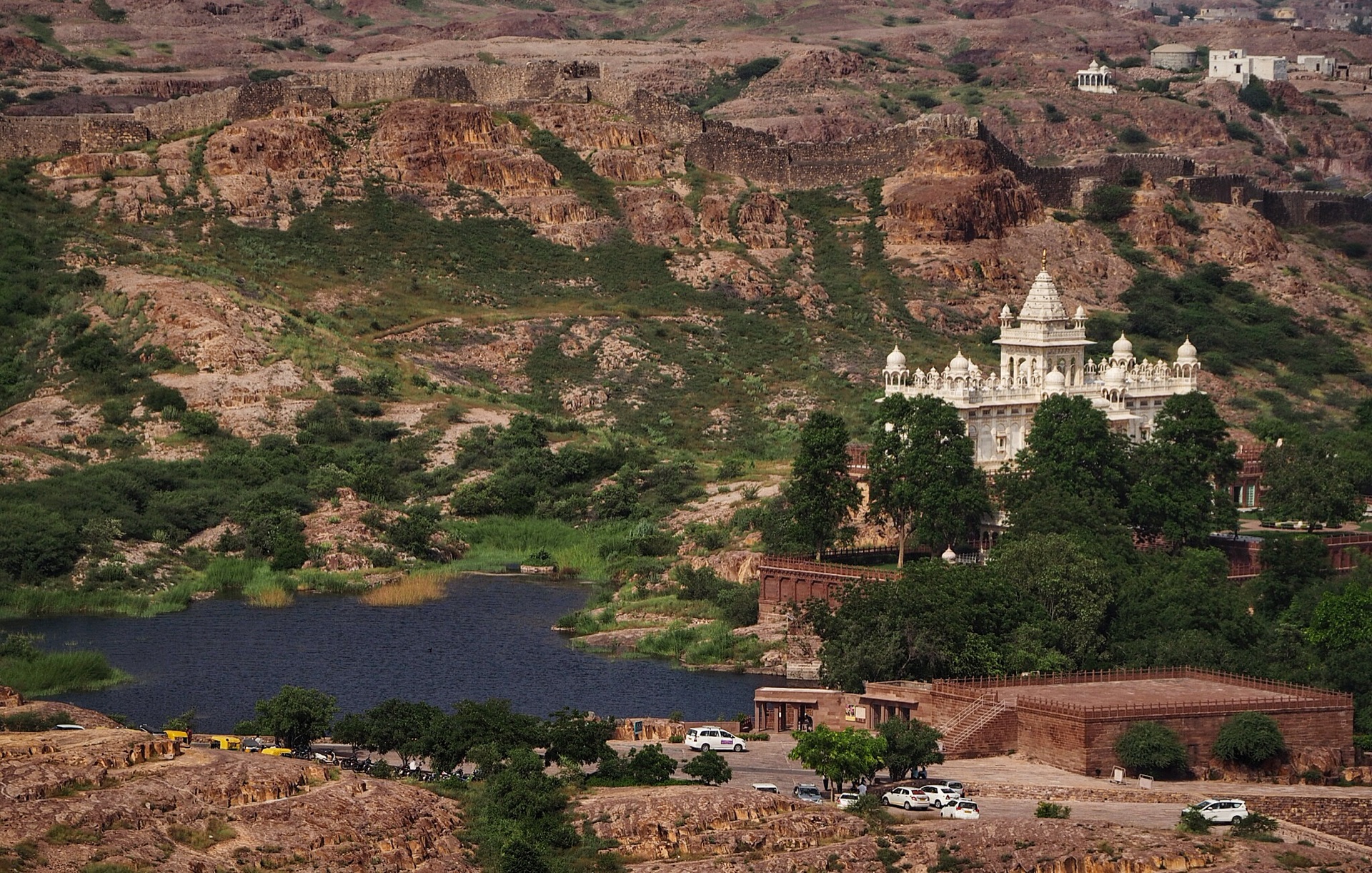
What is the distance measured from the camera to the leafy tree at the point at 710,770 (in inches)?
2982

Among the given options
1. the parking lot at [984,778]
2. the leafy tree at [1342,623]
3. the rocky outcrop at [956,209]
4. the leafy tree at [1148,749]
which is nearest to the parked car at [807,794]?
the parking lot at [984,778]

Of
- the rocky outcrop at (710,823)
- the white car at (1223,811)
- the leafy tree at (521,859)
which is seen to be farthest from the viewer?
the white car at (1223,811)

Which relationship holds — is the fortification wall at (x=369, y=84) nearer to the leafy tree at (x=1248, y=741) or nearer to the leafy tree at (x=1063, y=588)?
the leafy tree at (x=1063, y=588)

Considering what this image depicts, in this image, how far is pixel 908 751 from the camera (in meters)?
78.4

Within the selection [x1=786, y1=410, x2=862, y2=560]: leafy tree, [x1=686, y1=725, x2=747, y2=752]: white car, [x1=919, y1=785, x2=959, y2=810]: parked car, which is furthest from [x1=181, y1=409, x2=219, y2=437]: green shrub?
Result: [x1=919, y1=785, x2=959, y2=810]: parked car

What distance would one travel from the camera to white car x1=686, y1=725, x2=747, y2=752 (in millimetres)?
82938

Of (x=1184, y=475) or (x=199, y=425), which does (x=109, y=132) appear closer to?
(x=199, y=425)

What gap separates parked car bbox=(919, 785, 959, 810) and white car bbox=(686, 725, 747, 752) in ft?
27.8

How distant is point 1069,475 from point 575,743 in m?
35.4

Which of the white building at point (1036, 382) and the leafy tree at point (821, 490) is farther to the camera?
the white building at point (1036, 382)

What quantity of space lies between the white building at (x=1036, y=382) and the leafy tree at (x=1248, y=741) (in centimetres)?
3170

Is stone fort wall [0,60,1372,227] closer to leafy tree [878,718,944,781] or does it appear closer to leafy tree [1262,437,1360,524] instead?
leafy tree [1262,437,1360,524]

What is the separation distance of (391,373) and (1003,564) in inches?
1655

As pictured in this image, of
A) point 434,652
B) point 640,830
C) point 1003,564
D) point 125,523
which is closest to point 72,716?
point 640,830
